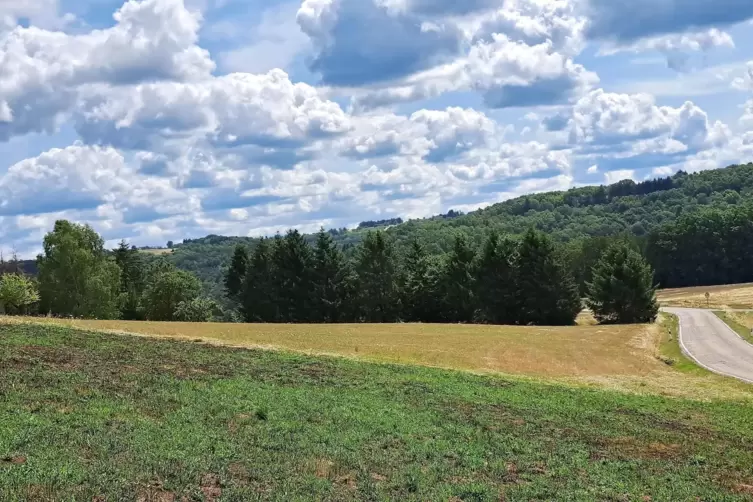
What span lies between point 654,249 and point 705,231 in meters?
12.6

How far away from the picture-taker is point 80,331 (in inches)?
1527

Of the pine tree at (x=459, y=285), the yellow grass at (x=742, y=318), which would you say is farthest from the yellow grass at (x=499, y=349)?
the pine tree at (x=459, y=285)

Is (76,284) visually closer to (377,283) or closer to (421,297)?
(377,283)

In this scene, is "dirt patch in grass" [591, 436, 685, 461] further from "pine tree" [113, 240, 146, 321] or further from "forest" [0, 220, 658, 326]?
"pine tree" [113, 240, 146, 321]

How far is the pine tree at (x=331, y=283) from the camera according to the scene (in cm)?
9656

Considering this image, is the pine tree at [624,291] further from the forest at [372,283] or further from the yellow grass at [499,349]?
the yellow grass at [499,349]

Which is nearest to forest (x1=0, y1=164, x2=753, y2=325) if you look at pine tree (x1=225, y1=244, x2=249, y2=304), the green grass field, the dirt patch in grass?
pine tree (x1=225, y1=244, x2=249, y2=304)

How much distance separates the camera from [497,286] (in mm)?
94500

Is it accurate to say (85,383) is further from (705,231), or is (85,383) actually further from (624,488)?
(705,231)

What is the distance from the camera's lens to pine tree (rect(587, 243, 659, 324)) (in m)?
92.2

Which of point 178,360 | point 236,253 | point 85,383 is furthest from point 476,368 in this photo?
point 236,253

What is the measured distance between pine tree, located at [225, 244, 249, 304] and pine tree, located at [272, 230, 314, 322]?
15963mm

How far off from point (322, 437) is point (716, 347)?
179ft

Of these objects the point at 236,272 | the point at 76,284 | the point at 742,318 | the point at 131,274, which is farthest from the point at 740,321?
the point at 131,274
